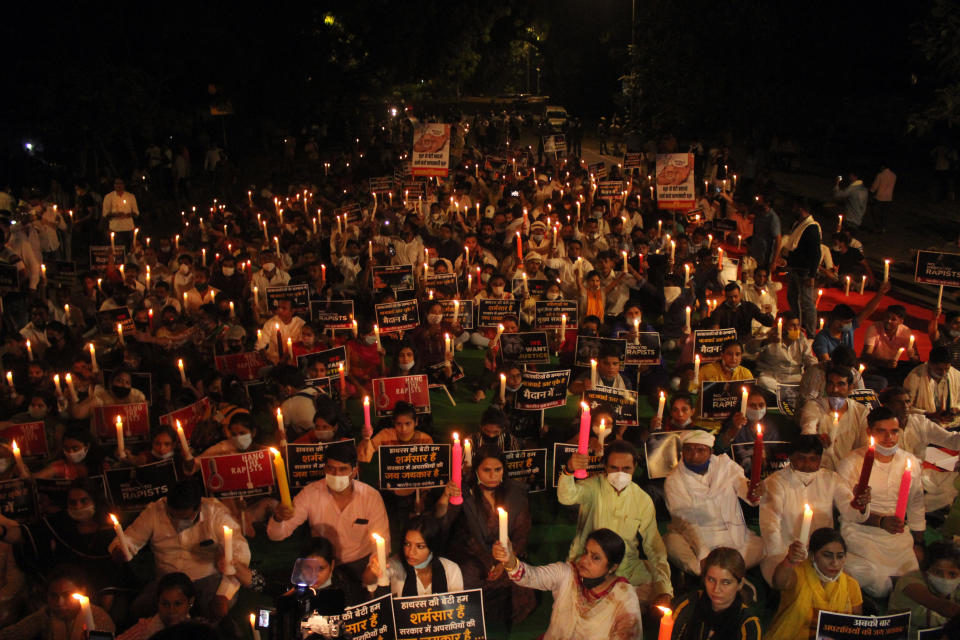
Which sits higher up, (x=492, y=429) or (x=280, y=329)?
(x=280, y=329)

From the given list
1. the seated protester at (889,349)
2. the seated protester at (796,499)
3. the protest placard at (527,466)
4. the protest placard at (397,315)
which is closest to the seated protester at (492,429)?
the protest placard at (527,466)

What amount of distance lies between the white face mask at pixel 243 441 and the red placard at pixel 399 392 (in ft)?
4.35

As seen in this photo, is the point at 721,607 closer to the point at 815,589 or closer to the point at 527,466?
the point at 815,589

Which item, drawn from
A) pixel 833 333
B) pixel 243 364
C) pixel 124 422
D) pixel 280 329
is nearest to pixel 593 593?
pixel 124 422

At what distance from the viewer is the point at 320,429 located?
6812mm

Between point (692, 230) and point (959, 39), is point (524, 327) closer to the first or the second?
point (692, 230)

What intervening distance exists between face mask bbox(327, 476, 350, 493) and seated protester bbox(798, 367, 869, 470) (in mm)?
3881

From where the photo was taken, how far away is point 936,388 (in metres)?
7.81

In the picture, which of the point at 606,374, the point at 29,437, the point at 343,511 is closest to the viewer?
the point at 343,511

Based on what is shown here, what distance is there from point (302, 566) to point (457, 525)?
1.45m

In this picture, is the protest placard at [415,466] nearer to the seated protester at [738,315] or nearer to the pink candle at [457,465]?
the pink candle at [457,465]

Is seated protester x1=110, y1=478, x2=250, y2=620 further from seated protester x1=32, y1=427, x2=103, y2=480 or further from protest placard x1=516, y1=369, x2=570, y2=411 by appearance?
protest placard x1=516, y1=369, x2=570, y2=411

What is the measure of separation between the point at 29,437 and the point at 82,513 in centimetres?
158

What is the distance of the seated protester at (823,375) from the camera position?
7.61m
